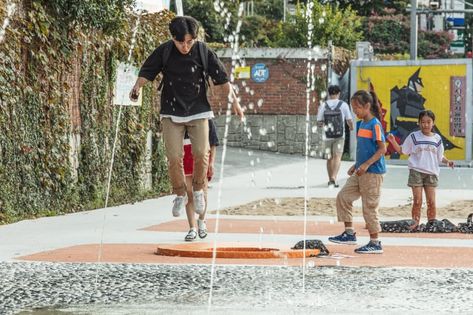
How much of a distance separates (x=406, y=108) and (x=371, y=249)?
20.1m

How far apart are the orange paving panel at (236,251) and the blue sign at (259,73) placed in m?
21.5

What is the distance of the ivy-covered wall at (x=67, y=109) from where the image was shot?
44.3ft

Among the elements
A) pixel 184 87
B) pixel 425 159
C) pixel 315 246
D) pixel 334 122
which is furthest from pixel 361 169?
pixel 334 122

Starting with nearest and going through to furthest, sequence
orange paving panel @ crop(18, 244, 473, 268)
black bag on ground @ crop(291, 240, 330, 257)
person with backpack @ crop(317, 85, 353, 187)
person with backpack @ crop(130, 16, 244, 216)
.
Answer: orange paving panel @ crop(18, 244, 473, 268), black bag on ground @ crop(291, 240, 330, 257), person with backpack @ crop(130, 16, 244, 216), person with backpack @ crop(317, 85, 353, 187)

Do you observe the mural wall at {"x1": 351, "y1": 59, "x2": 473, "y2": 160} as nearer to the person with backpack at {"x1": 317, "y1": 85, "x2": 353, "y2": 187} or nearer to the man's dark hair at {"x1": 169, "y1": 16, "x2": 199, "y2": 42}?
the person with backpack at {"x1": 317, "y1": 85, "x2": 353, "y2": 187}

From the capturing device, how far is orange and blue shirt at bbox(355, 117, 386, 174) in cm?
1105

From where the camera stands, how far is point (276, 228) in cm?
1348

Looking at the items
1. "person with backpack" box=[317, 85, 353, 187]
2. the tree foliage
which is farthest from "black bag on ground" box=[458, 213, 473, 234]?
the tree foliage

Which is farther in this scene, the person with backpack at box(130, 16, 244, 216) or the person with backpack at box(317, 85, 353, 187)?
the person with backpack at box(317, 85, 353, 187)

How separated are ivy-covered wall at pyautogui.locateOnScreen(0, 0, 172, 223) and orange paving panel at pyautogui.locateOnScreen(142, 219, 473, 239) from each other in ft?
5.29

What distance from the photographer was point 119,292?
26.0 ft

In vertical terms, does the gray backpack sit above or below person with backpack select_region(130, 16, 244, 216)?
below

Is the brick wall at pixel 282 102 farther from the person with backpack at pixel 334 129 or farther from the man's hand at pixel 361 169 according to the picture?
the man's hand at pixel 361 169

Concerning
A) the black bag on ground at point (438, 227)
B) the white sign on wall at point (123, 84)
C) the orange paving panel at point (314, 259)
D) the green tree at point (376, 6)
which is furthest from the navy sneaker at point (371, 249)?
the green tree at point (376, 6)
